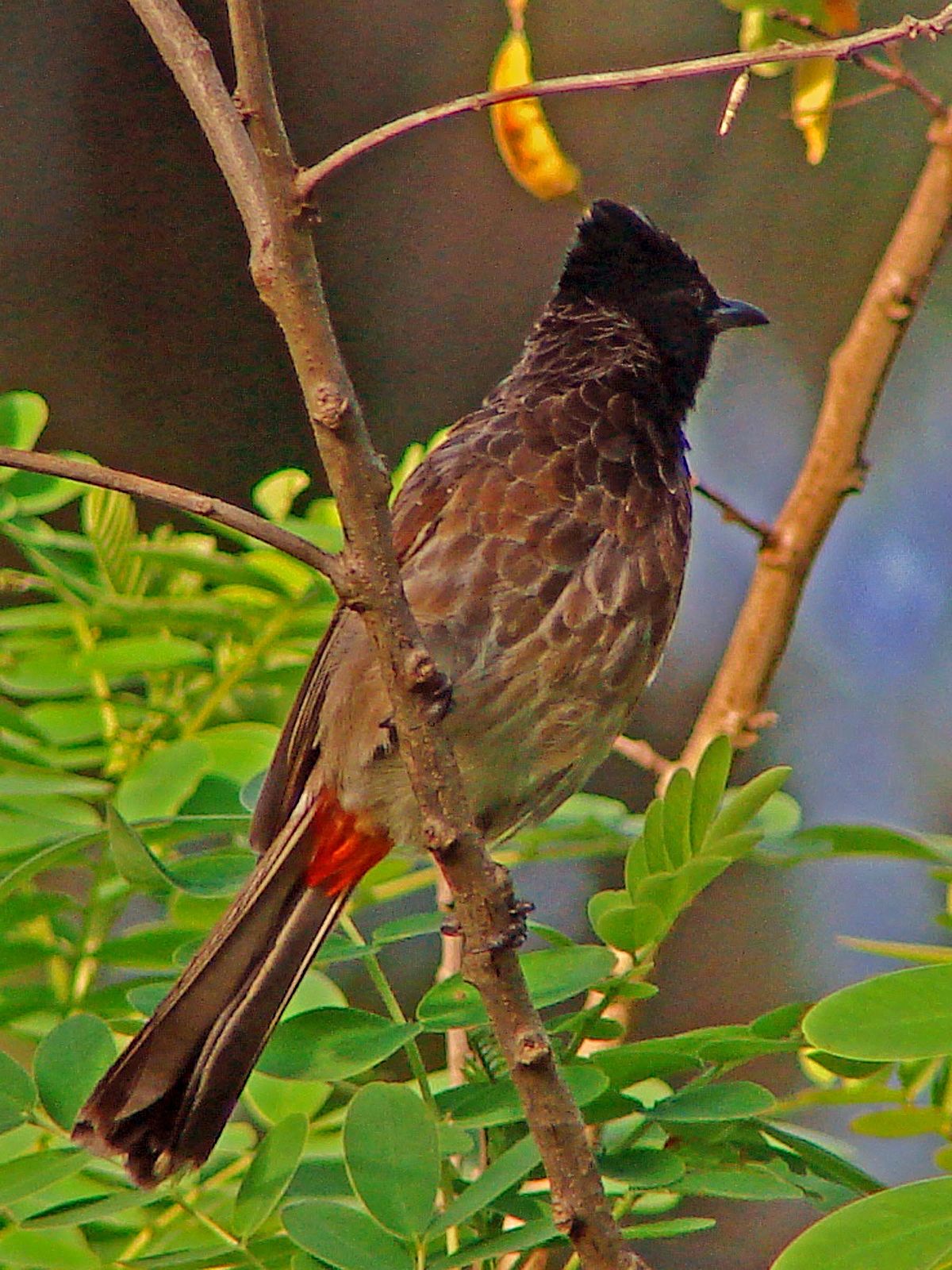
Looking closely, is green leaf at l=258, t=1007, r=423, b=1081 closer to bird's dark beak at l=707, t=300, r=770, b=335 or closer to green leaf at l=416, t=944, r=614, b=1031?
green leaf at l=416, t=944, r=614, b=1031

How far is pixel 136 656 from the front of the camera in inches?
82.1

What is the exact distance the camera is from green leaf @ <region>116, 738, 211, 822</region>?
76.9 inches

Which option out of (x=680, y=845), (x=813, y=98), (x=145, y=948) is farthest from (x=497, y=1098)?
(x=813, y=98)

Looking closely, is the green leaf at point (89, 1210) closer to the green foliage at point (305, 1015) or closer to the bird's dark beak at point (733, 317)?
the green foliage at point (305, 1015)

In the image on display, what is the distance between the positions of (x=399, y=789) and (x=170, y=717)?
35cm

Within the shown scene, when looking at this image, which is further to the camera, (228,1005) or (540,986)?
(228,1005)

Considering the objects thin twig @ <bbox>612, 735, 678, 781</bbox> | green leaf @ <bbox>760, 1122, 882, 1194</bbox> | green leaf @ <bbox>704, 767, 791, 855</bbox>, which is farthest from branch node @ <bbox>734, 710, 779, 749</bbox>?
green leaf @ <bbox>760, 1122, 882, 1194</bbox>

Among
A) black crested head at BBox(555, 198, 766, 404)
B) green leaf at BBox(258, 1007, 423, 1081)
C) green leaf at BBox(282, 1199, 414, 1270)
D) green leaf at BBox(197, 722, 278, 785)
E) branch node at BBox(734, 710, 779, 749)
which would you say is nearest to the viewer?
green leaf at BBox(282, 1199, 414, 1270)

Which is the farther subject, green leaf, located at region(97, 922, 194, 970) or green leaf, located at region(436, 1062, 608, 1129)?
green leaf, located at region(97, 922, 194, 970)

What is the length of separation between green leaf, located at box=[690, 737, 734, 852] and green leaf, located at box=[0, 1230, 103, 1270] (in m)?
0.71

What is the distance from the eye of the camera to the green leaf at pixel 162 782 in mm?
1953

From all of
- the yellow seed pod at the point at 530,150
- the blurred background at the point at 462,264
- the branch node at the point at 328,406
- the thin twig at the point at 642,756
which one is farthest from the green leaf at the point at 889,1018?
the blurred background at the point at 462,264

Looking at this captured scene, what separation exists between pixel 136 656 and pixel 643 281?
1.23 m

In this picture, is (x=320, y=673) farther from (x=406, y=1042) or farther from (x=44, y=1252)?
(x=44, y=1252)
